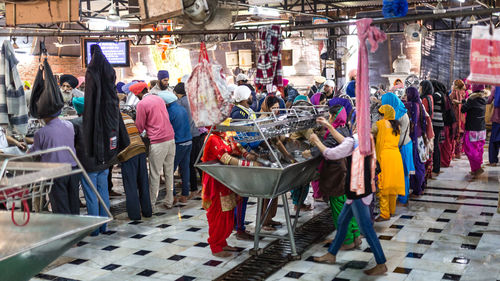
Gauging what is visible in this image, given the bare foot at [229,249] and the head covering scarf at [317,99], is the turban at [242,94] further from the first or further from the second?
→ the head covering scarf at [317,99]

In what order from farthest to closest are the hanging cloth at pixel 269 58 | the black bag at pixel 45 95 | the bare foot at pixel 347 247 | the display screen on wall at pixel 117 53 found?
the display screen on wall at pixel 117 53
the hanging cloth at pixel 269 58
the bare foot at pixel 347 247
the black bag at pixel 45 95

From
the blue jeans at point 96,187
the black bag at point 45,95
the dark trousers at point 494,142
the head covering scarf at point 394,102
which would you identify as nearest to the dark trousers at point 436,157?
the dark trousers at point 494,142

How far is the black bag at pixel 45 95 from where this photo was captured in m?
4.90

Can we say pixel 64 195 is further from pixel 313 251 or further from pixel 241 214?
pixel 313 251

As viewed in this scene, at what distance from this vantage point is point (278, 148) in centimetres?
582

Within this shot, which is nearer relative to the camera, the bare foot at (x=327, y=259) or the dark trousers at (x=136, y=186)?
the bare foot at (x=327, y=259)

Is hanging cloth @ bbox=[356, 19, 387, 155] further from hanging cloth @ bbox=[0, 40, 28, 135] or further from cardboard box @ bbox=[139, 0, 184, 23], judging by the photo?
hanging cloth @ bbox=[0, 40, 28, 135]

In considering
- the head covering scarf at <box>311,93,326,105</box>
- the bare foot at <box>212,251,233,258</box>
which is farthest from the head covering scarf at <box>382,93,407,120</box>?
the bare foot at <box>212,251,233,258</box>

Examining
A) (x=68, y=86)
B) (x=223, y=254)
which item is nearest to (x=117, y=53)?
(x=68, y=86)

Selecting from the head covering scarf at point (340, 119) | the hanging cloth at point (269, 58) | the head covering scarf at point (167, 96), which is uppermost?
the hanging cloth at point (269, 58)

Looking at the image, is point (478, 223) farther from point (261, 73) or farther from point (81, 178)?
point (81, 178)

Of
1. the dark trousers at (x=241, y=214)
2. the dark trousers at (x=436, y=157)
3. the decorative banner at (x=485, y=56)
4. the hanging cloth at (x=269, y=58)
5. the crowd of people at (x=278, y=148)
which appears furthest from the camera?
the dark trousers at (x=436, y=157)

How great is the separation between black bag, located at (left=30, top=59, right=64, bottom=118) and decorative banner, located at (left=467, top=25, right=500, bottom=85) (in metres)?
3.41

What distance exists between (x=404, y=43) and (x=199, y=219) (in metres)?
13.4
